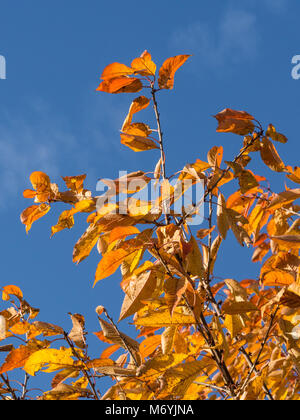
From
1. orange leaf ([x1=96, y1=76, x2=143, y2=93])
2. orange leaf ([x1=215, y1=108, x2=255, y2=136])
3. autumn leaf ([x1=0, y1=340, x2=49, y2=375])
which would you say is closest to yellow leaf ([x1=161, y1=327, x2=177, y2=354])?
autumn leaf ([x1=0, y1=340, x2=49, y2=375])

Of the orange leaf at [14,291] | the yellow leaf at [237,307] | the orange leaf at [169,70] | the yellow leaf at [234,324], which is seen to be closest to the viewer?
the yellow leaf at [237,307]

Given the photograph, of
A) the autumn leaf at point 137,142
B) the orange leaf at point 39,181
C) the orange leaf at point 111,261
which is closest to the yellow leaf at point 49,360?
the orange leaf at point 111,261

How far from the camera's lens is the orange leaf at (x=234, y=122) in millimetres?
1639

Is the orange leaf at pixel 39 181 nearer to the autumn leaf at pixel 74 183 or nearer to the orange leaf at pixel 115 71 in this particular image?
the autumn leaf at pixel 74 183

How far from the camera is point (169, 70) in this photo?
176 cm

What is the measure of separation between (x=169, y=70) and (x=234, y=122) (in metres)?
0.34

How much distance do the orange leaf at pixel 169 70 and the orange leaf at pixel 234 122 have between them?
0.26 meters

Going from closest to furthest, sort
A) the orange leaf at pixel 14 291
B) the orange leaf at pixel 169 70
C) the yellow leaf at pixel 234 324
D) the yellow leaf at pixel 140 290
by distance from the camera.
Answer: the yellow leaf at pixel 140 290 → the yellow leaf at pixel 234 324 → the orange leaf at pixel 169 70 → the orange leaf at pixel 14 291

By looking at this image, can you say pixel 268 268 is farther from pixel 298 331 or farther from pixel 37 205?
pixel 37 205

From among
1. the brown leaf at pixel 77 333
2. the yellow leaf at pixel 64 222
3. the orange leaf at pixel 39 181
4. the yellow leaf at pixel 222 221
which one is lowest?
the brown leaf at pixel 77 333

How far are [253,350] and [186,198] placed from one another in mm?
1044

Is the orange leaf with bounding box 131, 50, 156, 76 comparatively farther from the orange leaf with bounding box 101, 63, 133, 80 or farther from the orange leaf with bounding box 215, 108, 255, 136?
the orange leaf with bounding box 215, 108, 255, 136

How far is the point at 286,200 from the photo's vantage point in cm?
173
